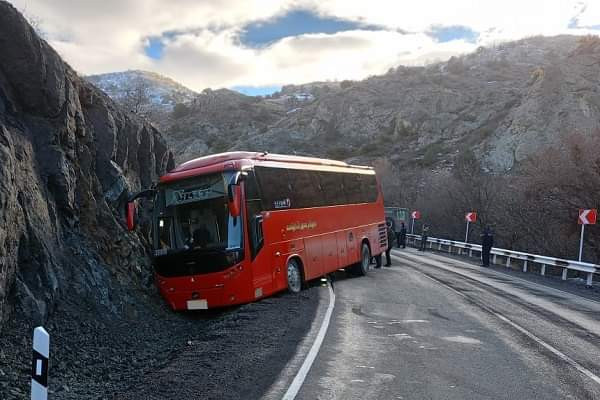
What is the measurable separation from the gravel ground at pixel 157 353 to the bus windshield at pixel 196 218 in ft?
5.05

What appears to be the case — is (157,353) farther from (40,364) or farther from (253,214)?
(40,364)

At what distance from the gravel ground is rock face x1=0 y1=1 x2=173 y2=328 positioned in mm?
572

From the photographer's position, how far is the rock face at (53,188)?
27.8 ft

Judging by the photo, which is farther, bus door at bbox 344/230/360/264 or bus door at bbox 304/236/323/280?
bus door at bbox 344/230/360/264

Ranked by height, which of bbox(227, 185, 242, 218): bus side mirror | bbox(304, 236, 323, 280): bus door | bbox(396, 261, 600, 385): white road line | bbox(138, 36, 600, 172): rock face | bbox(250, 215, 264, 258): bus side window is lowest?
bbox(396, 261, 600, 385): white road line

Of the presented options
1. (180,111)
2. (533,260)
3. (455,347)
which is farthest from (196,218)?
(180,111)

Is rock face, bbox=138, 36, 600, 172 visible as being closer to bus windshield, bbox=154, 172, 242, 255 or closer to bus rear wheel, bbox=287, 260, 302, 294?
bus rear wheel, bbox=287, 260, 302, 294

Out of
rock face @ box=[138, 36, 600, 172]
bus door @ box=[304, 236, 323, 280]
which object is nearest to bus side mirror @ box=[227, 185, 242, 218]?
bus door @ box=[304, 236, 323, 280]

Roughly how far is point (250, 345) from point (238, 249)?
3.76m

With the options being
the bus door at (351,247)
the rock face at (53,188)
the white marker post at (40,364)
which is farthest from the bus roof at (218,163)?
the white marker post at (40,364)

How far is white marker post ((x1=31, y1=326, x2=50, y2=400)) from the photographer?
5102mm

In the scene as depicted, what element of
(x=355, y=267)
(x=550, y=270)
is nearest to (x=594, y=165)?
(x=550, y=270)

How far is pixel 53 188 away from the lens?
35.4 ft

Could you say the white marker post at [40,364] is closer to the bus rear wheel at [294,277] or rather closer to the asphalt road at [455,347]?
the asphalt road at [455,347]
